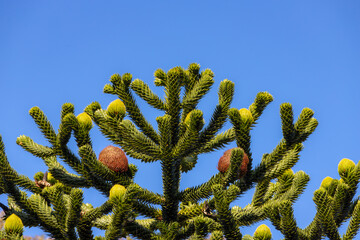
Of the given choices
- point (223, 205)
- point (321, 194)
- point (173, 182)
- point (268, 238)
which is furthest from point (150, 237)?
point (321, 194)

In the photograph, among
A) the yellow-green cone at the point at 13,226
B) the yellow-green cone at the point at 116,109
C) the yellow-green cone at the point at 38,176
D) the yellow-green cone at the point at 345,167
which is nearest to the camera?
the yellow-green cone at the point at 13,226

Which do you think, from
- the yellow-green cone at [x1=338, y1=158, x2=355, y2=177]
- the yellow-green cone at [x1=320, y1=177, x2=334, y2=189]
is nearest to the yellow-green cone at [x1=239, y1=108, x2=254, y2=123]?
the yellow-green cone at [x1=338, y1=158, x2=355, y2=177]

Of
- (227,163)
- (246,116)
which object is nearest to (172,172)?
(227,163)

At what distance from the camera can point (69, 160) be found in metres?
6.18

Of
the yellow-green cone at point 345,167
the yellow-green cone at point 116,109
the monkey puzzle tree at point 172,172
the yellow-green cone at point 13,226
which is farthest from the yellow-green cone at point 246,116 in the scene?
the yellow-green cone at point 13,226

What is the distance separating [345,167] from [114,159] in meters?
2.95

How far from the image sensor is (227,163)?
609 centimetres

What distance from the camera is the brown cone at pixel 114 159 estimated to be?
6258 millimetres

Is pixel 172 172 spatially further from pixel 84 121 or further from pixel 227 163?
pixel 84 121

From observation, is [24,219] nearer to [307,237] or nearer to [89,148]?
[89,148]

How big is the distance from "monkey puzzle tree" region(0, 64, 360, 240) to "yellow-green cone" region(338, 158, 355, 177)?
0.01 m

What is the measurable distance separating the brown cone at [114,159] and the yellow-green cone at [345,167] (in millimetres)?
2773

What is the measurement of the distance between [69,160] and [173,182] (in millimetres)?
1376

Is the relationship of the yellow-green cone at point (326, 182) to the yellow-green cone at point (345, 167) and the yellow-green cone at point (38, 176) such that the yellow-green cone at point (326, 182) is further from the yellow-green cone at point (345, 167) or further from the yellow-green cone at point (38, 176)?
the yellow-green cone at point (38, 176)
